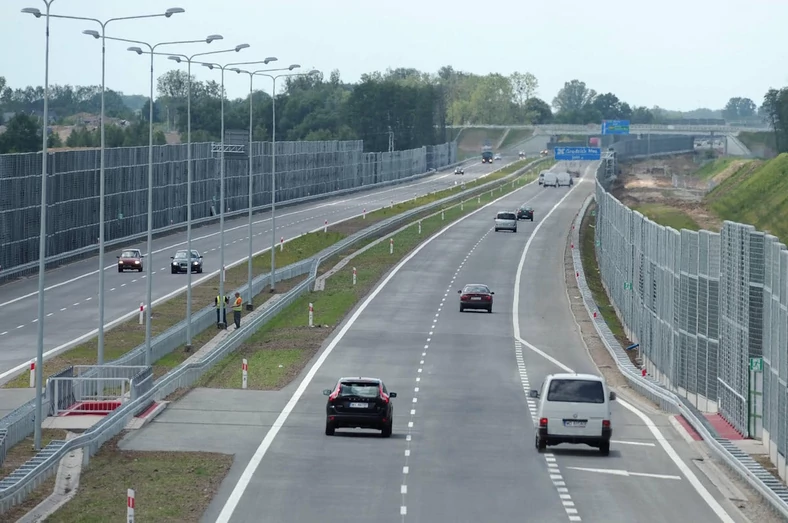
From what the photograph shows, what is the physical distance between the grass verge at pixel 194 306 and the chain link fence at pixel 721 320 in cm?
1716

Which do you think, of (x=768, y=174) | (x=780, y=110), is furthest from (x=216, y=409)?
(x=780, y=110)

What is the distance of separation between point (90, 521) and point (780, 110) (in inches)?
6955

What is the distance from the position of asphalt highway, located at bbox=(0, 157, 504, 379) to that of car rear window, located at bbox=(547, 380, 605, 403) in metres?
23.6

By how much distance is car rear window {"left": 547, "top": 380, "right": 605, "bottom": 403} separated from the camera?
3112cm

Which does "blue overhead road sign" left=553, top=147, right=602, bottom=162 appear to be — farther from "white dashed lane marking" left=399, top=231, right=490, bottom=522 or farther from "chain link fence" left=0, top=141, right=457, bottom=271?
"white dashed lane marking" left=399, top=231, right=490, bottom=522

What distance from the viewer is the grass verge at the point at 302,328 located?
4675cm

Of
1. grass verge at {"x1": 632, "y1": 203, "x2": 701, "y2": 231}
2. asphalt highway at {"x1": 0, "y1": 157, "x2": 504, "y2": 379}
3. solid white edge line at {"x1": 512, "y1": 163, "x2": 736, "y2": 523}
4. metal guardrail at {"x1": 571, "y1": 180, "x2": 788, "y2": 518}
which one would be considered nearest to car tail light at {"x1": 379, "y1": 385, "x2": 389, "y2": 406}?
solid white edge line at {"x1": 512, "y1": 163, "x2": 736, "y2": 523}

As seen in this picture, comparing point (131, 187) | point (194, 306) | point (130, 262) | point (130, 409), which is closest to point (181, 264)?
point (130, 262)

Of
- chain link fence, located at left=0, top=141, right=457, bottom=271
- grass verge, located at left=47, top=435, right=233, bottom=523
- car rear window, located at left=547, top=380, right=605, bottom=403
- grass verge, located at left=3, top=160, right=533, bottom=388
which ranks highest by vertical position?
chain link fence, located at left=0, top=141, right=457, bottom=271

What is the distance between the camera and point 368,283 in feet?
256

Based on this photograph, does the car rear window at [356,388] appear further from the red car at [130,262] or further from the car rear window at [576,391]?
the red car at [130,262]

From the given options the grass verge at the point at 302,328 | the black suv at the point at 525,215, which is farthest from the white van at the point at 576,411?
the black suv at the point at 525,215

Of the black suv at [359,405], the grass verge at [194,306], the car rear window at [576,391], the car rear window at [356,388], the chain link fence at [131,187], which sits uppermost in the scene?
the chain link fence at [131,187]

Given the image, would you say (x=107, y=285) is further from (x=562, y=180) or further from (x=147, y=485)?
(x=562, y=180)
